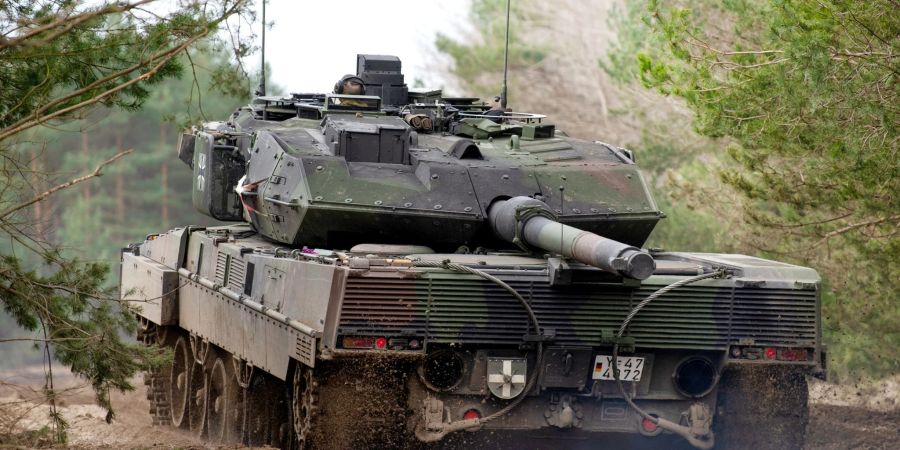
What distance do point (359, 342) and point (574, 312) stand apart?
1578 millimetres

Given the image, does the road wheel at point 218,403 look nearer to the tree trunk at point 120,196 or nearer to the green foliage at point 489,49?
the green foliage at point 489,49

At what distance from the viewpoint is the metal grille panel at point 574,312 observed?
10.7 m

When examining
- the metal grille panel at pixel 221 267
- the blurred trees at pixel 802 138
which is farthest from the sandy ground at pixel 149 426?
the metal grille panel at pixel 221 267

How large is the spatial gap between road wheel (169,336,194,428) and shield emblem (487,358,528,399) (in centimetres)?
574

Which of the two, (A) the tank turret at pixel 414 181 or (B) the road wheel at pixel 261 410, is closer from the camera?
(A) the tank turret at pixel 414 181

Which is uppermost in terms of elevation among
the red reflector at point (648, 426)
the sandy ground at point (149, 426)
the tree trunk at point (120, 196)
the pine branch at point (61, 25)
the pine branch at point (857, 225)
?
the pine branch at point (61, 25)

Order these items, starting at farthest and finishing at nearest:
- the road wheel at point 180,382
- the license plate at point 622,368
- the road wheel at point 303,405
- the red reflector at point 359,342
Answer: the road wheel at point 180,382 < the license plate at point 622,368 < the road wheel at point 303,405 < the red reflector at point 359,342

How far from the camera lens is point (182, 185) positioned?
129ft

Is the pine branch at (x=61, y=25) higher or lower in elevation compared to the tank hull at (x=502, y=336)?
higher

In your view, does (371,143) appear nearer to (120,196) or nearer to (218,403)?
(218,403)

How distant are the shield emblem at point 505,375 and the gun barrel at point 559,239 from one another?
0.86 metres

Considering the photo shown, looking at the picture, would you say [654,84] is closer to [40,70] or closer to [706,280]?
[706,280]

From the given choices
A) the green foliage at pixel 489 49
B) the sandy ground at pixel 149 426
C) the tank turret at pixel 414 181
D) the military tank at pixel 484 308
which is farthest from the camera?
the green foliage at pixel 489 49

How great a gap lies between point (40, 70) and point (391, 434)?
3.72 meters
